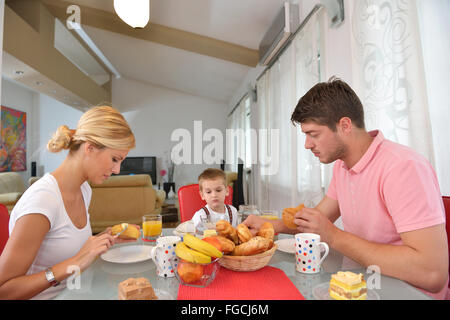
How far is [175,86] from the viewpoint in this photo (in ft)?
25.2

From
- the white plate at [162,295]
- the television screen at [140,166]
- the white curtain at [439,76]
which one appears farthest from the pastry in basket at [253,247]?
the television screen at [140,166]

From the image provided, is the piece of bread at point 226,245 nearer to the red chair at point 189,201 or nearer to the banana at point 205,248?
the banana at point 205,248

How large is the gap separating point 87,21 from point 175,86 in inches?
123

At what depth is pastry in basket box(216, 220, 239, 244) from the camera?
A: 0.86 m

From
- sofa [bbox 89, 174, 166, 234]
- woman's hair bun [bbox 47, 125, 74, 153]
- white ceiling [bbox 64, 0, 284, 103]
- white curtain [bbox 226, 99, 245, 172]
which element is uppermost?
white ceiling [bbox 64, 0, 284, 103]

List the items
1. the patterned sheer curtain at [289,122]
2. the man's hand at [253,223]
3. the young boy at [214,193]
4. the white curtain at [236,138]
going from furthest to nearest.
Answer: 1. the white curtain at [236,138]
2. the patterned sheer curtain at [289,122]
3. the young boy at [214,193]
4. the man's hand at [253,223]

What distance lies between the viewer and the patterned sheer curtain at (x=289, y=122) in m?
2.28

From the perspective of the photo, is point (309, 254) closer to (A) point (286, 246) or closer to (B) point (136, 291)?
(A) point (286, 246)

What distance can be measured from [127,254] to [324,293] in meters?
0.68

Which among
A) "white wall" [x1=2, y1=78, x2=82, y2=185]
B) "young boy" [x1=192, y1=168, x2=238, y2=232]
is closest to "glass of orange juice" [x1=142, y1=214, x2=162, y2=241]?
"young boy" [x1=192, y1=168, x2=238, y2=232]

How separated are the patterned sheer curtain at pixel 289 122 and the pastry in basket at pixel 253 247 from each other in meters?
1.45

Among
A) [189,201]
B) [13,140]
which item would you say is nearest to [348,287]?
[189,201]

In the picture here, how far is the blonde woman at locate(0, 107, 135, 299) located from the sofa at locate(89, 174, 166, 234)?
213cm

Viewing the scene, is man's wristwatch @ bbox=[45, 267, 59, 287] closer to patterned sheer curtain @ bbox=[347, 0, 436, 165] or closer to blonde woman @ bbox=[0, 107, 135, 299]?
blonde woman @ bbox=[0, 107, 135, 299]
